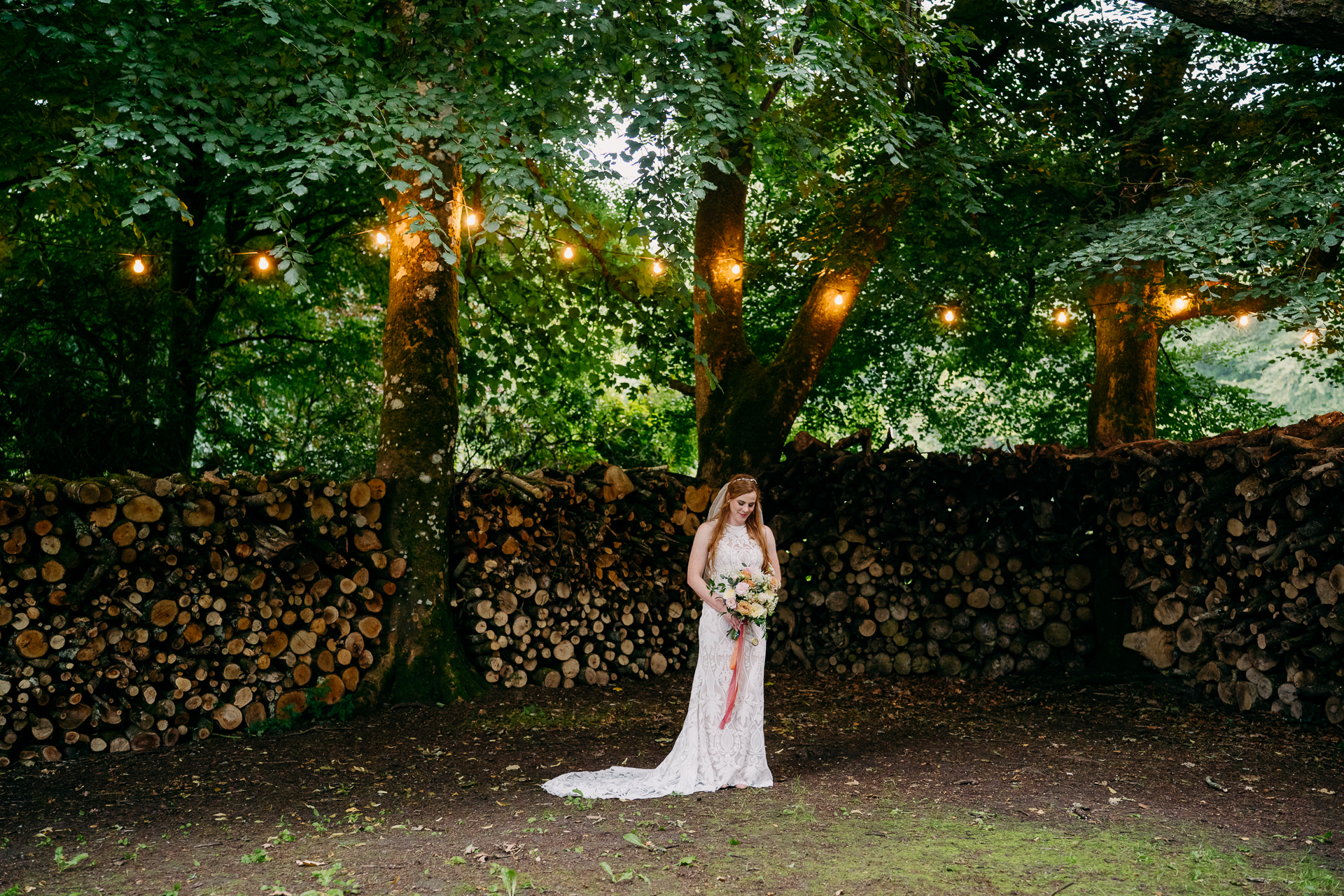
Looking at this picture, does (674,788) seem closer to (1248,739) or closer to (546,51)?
(1248,739)

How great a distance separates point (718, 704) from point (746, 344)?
509 cm

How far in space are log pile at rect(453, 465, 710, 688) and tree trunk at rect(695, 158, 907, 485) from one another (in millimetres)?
763

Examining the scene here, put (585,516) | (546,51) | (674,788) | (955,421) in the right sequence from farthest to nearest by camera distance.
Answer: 1. (955,421)
2. (585,516)
3. (546,51)
4. (674,788)

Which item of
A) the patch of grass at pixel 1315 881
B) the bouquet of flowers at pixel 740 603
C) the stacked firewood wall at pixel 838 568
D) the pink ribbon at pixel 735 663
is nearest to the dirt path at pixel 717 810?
the patch of grass at pixel 1315 881

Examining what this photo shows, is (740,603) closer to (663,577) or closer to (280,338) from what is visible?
(663,577)

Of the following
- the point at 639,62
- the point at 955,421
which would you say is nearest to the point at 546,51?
the point at 639,62

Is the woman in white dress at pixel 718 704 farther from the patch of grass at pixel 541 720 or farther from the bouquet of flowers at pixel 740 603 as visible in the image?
the patch of grass at pixel 541 720

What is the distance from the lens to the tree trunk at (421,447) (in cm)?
700

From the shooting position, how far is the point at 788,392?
9258 mm

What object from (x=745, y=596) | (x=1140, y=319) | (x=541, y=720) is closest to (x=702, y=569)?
(x=745, y=596)

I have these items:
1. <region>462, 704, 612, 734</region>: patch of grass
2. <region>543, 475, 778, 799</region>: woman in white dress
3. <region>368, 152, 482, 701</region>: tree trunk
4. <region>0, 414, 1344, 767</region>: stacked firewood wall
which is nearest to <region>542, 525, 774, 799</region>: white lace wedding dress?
<region>543, 475, 778, 799</region>: woman in white dress

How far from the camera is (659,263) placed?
7.76 metres

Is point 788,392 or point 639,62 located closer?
point 639,62

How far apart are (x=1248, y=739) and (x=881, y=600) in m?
3.11
